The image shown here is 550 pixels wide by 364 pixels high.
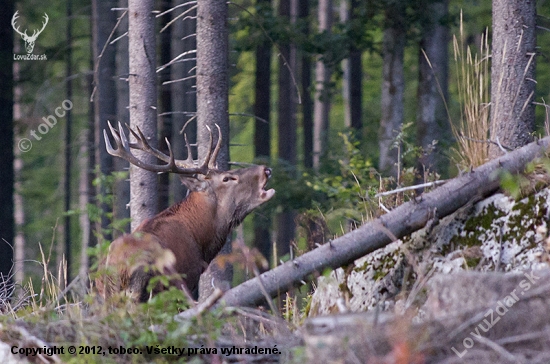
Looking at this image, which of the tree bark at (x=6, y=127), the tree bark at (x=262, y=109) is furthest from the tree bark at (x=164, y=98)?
the tree bark at (x=262, y=109)

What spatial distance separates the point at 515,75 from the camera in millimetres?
6539

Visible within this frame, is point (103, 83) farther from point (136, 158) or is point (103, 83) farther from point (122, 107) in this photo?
point (136, 158)

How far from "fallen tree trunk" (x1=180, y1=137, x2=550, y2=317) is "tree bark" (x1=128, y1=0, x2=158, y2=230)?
3.26m

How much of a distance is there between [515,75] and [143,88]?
4.30 meters

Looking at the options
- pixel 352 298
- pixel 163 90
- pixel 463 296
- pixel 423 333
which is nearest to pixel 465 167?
pixel 352 298

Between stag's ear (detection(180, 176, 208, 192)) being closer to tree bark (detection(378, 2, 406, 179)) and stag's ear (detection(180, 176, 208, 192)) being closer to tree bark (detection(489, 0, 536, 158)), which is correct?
tree bark (detection(489, 0, 536, 158))

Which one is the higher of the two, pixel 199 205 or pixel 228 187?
pixel 228 187

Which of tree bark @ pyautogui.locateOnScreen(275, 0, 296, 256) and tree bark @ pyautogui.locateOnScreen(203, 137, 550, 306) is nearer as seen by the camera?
tree bark @ pyautogui.locateOnScreen(203, 137, 550, 306)

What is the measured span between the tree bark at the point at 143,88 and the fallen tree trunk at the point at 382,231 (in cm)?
326

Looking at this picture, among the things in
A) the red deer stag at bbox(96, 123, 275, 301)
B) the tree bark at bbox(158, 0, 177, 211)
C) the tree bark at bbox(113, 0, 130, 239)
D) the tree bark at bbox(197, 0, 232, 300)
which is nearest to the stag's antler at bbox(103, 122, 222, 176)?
the red deer stag at bbox(96, 123, 275, 301)

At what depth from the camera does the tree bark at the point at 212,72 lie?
27.1 feet

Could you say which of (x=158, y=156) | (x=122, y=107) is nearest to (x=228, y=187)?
(x=158, y=156)

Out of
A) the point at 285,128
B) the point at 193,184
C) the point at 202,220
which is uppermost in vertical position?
the point at 193,184

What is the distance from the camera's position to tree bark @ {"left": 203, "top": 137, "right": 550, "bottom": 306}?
18.5ft
